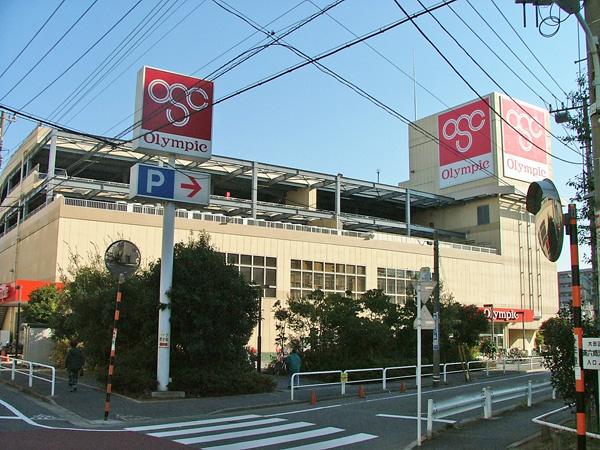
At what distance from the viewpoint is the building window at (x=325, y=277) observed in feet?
158

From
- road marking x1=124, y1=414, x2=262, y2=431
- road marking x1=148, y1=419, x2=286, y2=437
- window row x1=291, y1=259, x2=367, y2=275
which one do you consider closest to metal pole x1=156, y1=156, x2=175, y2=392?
road marking x1=124, y1=414, x2=262, y2=431

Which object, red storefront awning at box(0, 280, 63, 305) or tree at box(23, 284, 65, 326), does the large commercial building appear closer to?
red storefront awning at box(0, 280, 63, 305)

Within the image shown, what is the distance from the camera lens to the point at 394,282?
2136 inches

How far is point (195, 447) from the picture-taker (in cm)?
1101

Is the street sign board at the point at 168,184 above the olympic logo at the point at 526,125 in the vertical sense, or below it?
below

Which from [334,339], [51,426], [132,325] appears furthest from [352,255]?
[51,426]

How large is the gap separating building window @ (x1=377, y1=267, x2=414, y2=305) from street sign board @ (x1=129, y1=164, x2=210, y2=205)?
33.6 meters

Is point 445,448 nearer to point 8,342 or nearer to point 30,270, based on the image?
point 8,342

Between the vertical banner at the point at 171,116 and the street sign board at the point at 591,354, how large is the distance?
15.2 m

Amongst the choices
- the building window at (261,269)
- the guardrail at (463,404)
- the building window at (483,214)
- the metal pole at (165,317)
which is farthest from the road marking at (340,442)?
the building window at (483,214)

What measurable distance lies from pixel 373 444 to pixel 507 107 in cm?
6388

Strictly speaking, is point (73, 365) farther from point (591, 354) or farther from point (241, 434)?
point (591, 354)

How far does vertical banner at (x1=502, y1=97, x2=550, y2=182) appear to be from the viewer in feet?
221

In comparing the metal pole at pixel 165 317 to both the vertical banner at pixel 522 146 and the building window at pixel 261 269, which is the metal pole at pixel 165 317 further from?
the vertical banner at pixel 522 146
